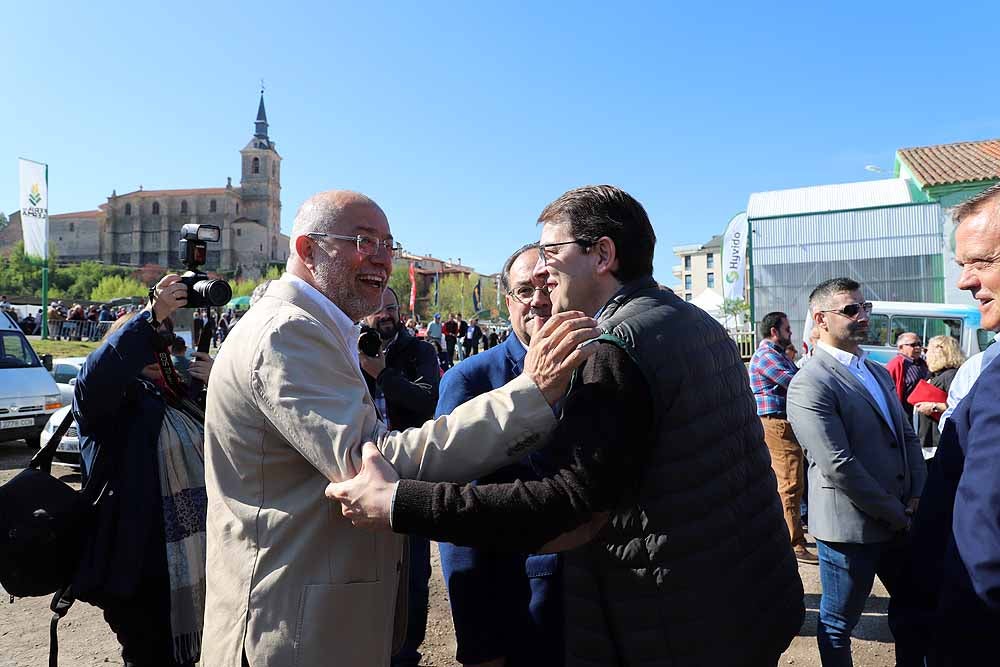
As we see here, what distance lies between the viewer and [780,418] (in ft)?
20.5

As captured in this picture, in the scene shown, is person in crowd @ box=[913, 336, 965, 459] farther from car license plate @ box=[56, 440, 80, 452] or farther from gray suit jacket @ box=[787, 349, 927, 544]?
car license plate @ box=[56, 440, 80, 452]

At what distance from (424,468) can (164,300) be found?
195cm

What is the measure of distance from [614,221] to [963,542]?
111 cm

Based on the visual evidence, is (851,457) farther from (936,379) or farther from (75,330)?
(75,330)

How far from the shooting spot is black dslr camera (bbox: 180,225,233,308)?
2959 millimetres

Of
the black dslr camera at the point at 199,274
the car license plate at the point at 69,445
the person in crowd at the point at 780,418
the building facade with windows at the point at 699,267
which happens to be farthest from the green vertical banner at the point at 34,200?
the building facade with windows at the point at 699,267

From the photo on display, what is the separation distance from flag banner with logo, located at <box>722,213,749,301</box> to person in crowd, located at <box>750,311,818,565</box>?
2162 cm

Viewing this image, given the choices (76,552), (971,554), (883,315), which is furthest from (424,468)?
(883,315)

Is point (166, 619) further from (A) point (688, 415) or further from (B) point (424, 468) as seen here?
(A) point (688, 415)

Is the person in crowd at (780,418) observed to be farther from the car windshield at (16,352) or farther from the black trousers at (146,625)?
the car windshield at (16,352)

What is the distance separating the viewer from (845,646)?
318 centimetres

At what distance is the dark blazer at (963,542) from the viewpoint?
55.4 inches

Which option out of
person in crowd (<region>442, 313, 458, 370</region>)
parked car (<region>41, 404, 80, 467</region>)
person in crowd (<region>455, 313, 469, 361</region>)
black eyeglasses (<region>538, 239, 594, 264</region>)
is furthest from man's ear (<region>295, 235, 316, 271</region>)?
person in crowd (<region>455, 313, 469, 361</region>)

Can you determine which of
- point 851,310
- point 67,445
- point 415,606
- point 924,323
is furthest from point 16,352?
point 924,323
